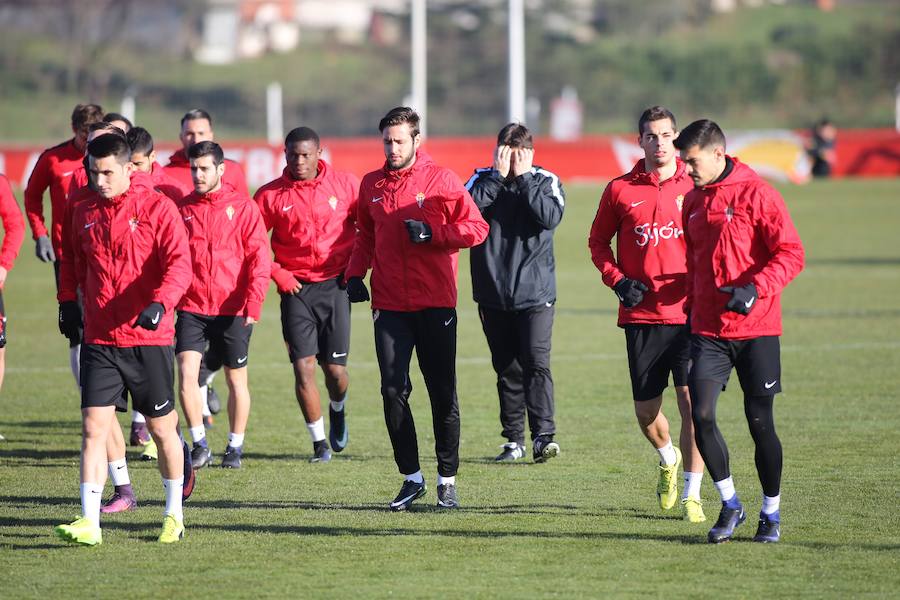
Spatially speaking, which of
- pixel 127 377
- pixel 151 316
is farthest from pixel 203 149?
pixel 151 316

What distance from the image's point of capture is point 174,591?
6609mm

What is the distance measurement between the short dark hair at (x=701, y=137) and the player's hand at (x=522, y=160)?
234 centimetres

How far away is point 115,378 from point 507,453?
3521 millimetres

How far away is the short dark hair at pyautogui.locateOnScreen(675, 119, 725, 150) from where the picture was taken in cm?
712

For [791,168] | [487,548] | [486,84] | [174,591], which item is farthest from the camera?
[486,84]

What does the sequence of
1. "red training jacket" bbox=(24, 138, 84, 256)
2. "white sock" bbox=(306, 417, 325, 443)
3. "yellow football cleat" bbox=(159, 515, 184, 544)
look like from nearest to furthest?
"yellow football cleat" bbox=(159, 515, 184, 544) → "white sock" bbox=(306, 417, 325, 443) → "red training jacket" bbox=(24, 138, 84, 256)

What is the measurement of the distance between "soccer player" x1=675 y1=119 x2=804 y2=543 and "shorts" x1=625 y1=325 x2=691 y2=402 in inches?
31.5

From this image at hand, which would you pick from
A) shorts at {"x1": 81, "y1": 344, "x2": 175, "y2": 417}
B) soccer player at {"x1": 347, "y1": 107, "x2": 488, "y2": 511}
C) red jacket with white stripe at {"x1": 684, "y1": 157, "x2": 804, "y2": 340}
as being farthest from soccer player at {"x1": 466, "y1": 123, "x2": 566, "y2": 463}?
shorts at {"x1": 81, "y1": 344, "x2": 175, "y2": 417}

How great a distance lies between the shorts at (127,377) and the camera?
24.1 ft

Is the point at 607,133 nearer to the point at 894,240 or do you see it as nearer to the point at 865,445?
the point at 894,240

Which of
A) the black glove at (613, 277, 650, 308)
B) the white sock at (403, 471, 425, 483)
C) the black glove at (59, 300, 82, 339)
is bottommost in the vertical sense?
the white sock at (403, 471, 425, 483)

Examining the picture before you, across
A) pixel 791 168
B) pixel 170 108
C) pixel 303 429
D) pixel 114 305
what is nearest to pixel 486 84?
pixel 170 108

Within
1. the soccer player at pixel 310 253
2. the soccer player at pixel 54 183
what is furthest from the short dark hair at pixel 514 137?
the soccer player at pixel 54 183

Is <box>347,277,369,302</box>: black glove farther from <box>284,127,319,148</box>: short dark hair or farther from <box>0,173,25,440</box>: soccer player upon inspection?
<box>0,173,25,440</box>: soccer player
